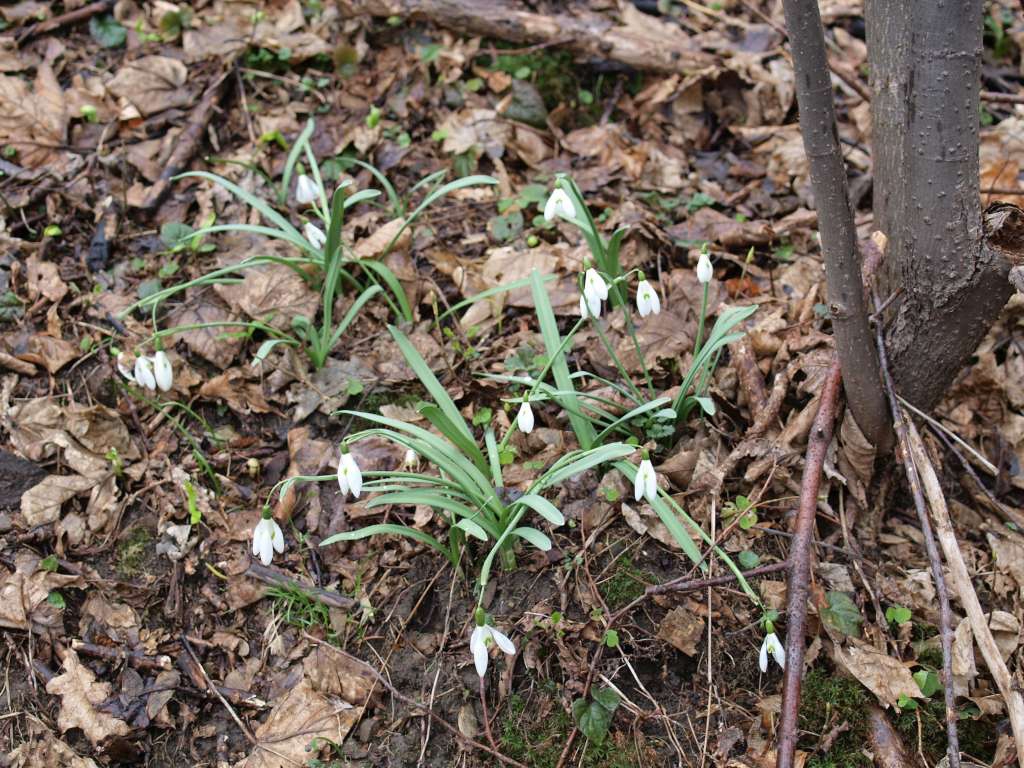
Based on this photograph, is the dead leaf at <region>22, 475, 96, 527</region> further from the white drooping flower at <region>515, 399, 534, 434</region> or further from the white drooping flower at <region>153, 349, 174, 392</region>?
the white drooping flower at <region>515, 399, 534, 434</region>

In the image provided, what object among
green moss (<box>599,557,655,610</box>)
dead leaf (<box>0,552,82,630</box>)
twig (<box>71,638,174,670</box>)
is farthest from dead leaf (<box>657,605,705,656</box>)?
dead leaf (<box>0,552,82,630</box>)

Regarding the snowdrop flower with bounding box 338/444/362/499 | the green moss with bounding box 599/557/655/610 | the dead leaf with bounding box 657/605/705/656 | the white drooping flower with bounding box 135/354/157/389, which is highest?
the snowdrop flower with bounding box 338/444/362/499

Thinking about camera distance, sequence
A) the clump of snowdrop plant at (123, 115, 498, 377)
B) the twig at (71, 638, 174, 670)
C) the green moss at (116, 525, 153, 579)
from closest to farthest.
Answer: the twig at (71, 638, 174, 670), the green moss at (116, 525, 153, 579), the clump of snowdrop plant at (123, 115, 498, 377)

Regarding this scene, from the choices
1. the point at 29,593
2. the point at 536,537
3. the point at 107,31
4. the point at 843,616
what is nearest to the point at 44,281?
the point at 29,593

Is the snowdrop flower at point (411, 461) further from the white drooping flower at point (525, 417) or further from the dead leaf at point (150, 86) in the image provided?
the dead leaf at point (150, 86)

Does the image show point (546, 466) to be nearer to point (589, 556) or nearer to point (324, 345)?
point (589, 556)

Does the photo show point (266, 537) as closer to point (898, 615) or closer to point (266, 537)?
point (266, 537)

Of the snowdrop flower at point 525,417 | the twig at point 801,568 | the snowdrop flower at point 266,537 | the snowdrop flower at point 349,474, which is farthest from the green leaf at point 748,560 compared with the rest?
the snowdrop flower at point 266,537
